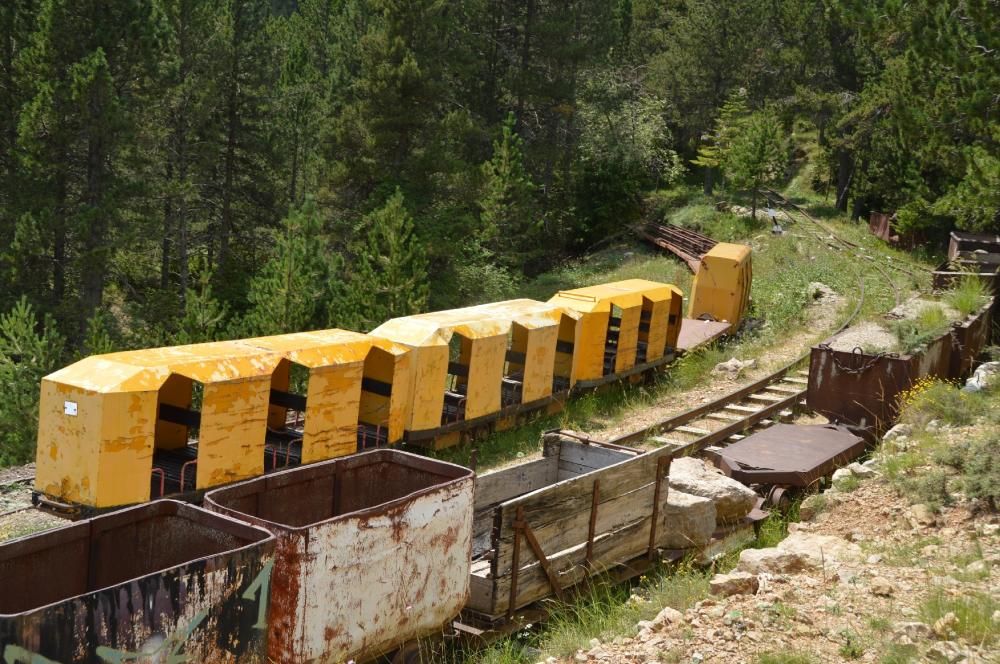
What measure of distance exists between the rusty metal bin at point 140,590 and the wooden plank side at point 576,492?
2438mm

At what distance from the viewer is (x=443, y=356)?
15500 mm

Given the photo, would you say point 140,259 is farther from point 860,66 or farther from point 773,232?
point 860,66

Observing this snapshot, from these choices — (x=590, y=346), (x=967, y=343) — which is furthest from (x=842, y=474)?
(x=590, y=346)

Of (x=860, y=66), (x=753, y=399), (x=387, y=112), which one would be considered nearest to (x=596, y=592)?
(x=753, y=399)

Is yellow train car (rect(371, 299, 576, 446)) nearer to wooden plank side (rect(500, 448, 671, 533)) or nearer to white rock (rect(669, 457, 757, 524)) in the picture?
white rock (rect(669, 457, 757, 524))

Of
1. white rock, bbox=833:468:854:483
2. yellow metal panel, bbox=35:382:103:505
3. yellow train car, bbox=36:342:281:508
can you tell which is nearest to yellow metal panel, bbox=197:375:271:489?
yellow train car, bbox=36:342:281:508

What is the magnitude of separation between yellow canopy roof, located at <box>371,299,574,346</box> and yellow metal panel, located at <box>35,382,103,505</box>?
4751mm

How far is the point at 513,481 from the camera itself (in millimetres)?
10352

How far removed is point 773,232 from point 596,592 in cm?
3219

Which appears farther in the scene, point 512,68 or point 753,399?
point 512,68

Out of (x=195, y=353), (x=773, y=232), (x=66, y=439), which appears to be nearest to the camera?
(x=66, y=439)

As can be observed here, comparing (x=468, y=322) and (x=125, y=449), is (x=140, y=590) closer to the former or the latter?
(x=125, y=449)

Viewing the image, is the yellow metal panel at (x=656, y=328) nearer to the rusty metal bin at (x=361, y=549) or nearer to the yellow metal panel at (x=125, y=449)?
the yellow metal panel at (x=125, y=449)

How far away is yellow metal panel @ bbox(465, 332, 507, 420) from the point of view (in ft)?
53.1
